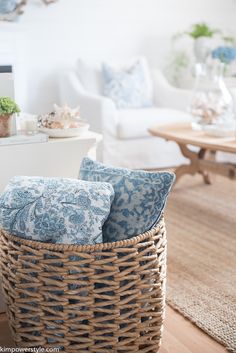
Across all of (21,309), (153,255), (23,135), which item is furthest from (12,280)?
(23,135)

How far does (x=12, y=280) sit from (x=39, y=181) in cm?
31

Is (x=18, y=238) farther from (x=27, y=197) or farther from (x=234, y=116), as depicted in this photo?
(x=234, y=116)

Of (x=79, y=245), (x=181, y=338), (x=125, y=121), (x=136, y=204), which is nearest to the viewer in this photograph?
(x=79, y=245)

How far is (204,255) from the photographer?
2.67 m

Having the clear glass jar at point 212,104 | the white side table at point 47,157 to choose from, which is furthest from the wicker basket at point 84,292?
the clear glass jar at point 212,104

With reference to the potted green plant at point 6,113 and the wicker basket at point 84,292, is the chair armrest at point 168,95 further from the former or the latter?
the wicker basket at point 84,292

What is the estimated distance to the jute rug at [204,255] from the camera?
6.81 feet

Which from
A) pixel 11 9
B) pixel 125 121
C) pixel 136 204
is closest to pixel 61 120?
pixel 136 204

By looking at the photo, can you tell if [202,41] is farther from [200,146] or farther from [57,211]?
[57,211]

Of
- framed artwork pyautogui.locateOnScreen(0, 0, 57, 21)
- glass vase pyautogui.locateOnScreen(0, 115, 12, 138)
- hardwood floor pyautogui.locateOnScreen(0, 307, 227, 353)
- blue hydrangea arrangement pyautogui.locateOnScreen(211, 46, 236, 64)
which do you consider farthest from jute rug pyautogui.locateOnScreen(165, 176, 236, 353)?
framed artwork pyautogui.locateOnScreen(0, 0, 57, 21)

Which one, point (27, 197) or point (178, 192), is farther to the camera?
point (178, 192)

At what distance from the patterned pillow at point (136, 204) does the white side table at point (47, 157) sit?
0.41 metres

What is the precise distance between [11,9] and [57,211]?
3.15m

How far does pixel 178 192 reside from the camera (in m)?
3.78
